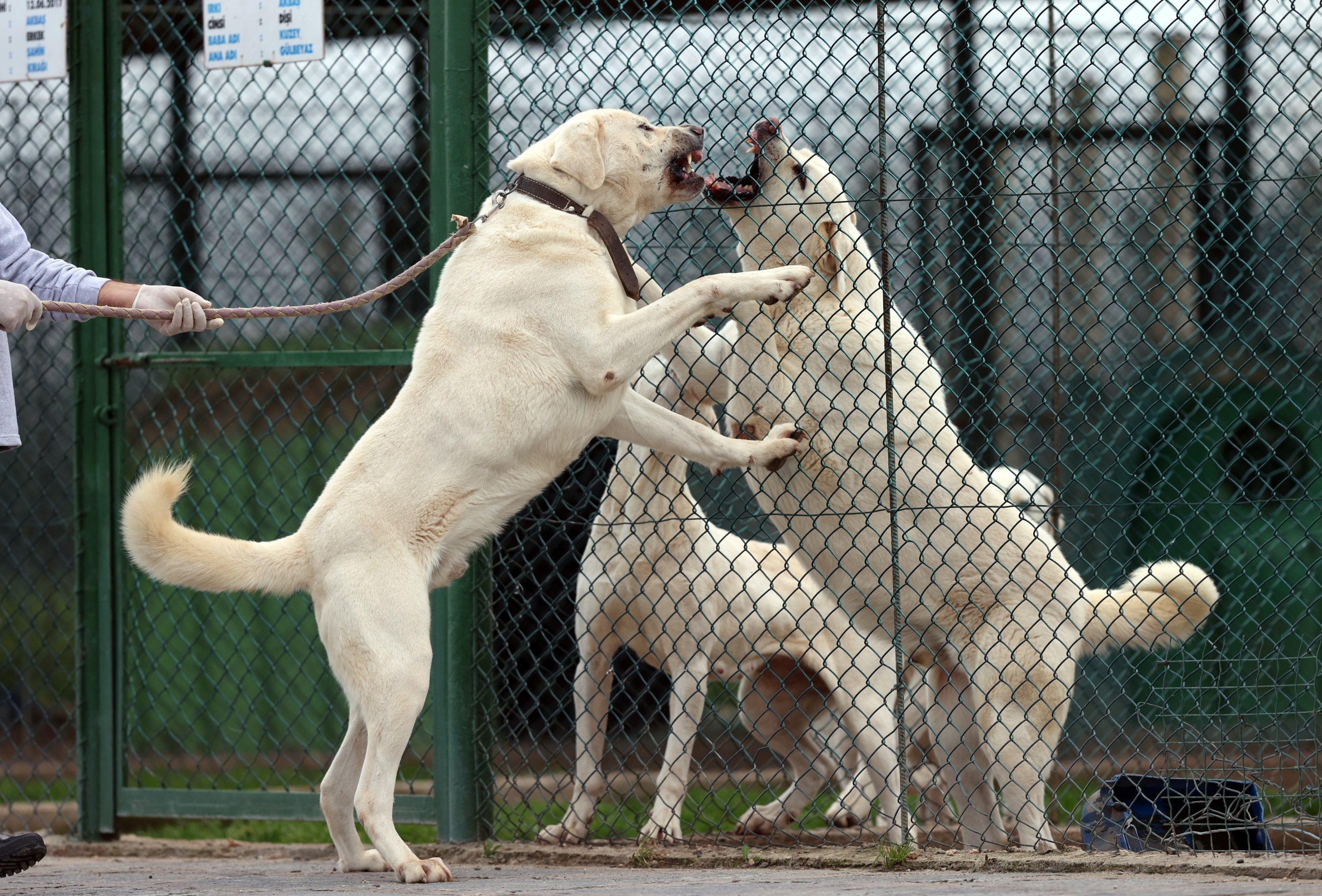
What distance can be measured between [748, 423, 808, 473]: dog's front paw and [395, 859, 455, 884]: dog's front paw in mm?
1392

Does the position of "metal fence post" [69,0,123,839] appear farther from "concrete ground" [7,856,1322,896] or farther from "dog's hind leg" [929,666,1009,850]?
"dog's hind leg" [929,666,1009,850]

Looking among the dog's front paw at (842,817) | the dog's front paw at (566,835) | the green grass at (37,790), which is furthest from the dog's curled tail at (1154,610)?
the green grass at (37,790)

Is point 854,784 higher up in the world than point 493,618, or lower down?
lower down

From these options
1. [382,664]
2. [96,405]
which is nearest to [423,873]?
[382,664]

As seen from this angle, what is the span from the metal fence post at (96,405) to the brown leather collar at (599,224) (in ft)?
6.94

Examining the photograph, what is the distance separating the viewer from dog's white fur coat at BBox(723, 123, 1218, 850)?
3984mm

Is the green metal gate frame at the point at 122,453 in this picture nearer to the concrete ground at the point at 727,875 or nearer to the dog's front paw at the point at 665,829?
the concrete ground at the point at 727,875

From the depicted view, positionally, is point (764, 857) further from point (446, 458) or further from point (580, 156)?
point (580, 156)

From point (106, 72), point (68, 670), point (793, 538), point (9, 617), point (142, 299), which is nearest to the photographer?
point (142, 299)

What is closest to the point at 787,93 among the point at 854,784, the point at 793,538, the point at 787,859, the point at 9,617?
the point at 793,538

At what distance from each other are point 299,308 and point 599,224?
857 mm

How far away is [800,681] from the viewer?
5.08 metres

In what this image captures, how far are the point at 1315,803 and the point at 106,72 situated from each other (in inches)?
205

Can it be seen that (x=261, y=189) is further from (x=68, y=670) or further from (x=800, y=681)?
(x=800, y=681)
